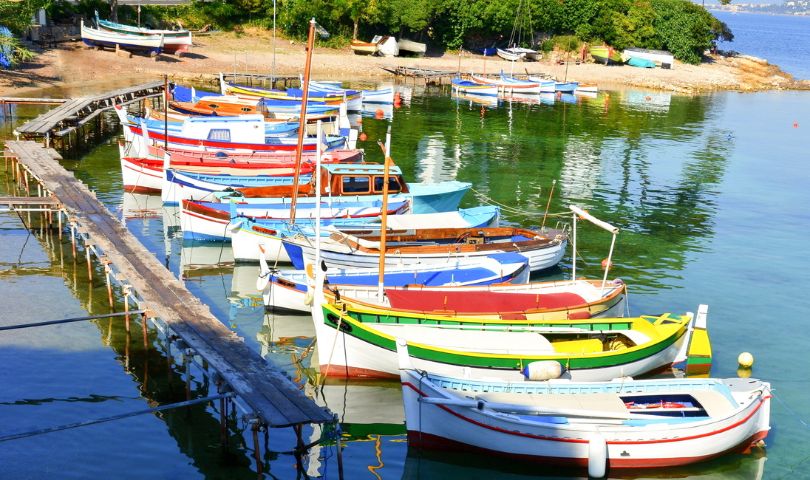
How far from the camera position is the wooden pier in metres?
44.7

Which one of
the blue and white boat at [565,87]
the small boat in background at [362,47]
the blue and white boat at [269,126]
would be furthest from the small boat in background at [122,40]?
the blue and white boat at [565,87]

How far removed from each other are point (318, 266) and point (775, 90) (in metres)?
102

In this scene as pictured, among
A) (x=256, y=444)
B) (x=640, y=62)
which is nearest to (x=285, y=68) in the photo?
(x=640, y=62)

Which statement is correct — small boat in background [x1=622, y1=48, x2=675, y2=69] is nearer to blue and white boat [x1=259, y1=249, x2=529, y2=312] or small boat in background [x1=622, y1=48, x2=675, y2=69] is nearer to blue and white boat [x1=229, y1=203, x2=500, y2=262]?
blue and white boat [x1=229, y1=203, x2=500, y2=262]

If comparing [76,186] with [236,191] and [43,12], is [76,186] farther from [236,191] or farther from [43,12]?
[43,12]

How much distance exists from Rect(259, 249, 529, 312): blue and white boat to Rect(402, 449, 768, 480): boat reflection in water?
23.7 ft

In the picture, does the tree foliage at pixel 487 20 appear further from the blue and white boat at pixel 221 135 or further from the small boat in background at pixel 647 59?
the blue and white boat at pixel 221 135

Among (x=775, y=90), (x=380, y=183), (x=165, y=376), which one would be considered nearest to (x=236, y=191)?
(x=380, y=183)

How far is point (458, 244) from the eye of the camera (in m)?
30.6

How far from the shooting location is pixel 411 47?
99.1 metres

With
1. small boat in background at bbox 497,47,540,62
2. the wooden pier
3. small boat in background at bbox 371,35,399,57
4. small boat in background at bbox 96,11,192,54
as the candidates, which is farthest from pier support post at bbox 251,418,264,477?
small boat in background at bbox 497,47,540,62

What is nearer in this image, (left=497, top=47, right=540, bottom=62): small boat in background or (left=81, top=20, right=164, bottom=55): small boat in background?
(left=81, top=20, right=164, bottom=55): small boat in background

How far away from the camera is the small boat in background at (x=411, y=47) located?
324ft

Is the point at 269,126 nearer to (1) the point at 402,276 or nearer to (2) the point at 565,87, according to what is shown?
(1) the point at 402,276
